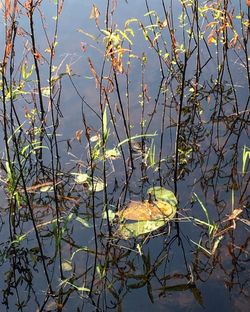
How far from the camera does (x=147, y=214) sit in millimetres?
2658

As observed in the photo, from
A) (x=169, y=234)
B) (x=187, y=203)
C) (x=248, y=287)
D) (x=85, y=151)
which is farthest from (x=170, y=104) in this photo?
(x=248, y=287)

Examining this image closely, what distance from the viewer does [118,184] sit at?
3.01 metres

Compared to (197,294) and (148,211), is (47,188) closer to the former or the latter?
(148,211)

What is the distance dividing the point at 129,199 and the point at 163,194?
0.21 metres

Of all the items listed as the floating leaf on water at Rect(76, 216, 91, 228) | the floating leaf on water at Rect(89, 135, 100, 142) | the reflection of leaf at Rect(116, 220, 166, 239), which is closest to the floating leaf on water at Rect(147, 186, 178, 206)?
the reflection of leaf at Rect(116, 220, 166, 239)

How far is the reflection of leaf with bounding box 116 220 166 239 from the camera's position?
253 cm

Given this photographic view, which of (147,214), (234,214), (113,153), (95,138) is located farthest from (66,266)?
(95,138)

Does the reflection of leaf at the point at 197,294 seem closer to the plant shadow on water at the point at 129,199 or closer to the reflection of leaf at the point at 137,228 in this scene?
the plant shadow on water at the point at 129,199

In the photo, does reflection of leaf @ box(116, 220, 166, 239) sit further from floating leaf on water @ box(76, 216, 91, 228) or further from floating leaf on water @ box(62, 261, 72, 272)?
floating leaf on water @ box(62, 261, 72, 272)

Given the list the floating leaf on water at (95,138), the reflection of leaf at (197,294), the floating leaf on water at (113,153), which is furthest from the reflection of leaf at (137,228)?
the floating leaf on water at (95,138)

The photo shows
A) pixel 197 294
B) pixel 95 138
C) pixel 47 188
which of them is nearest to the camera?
pixel 197 294

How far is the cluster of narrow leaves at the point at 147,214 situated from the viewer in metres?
2.55

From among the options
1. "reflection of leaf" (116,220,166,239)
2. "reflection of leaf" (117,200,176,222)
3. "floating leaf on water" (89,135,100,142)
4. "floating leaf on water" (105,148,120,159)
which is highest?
"floating leaf on water" (89,135,100,142)

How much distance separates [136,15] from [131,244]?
3839mm
